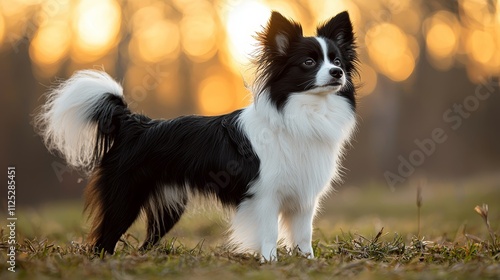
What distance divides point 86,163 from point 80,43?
47.4ft

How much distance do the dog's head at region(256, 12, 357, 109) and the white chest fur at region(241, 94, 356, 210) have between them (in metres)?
0.10

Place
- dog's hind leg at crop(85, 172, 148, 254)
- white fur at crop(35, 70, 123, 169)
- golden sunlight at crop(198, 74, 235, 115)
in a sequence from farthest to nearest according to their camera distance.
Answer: golden sunlight at crop(198, 74, 235, 115) → white fur at crop(35, 70, 123, 169) → dog's hind leg at crop(85, 172, 148, 254)

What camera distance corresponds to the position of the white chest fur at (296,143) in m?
4.70

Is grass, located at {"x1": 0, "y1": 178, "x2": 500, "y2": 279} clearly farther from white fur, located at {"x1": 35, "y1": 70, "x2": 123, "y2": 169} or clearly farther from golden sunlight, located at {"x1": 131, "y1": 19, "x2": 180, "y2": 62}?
golden sunlight, located at {"x1": 131, "y1": 19, "x2": 180, "y2": 62}

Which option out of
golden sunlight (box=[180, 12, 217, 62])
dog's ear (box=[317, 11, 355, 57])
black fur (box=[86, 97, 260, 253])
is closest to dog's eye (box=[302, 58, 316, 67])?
Answer: dog's ear (box=[317, 11, 355, 57])

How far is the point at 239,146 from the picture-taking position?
4.79 m

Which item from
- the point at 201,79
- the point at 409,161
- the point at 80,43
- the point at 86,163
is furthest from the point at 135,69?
the point at 86,163

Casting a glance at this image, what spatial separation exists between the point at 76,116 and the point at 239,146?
4.75 ft

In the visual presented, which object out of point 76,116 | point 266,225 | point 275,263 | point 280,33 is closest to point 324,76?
point 280,33

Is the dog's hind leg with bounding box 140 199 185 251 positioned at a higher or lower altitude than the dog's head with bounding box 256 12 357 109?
lower

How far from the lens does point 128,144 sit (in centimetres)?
488

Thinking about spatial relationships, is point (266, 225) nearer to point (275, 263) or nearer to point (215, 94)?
point (275, 263)

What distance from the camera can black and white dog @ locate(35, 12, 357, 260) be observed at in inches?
186

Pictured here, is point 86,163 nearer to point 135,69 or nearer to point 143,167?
point 143,167
